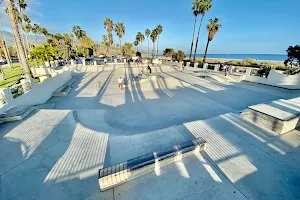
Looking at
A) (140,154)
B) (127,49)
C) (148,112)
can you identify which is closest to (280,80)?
(148,112)

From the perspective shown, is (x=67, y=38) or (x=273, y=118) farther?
(x=67, y=38)

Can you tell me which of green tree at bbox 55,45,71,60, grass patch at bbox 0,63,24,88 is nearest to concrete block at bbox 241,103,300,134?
grass patch at bbox 0,63,24,88

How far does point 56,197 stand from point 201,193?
9.81 feet

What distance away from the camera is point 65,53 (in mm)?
28469

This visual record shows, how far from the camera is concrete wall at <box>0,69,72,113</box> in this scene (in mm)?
5961

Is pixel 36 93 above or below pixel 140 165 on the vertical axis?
above

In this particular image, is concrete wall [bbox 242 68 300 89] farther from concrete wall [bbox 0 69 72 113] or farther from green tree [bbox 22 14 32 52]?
green tree [bbox 22 14 32 52]

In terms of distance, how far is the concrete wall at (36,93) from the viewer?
235 inches

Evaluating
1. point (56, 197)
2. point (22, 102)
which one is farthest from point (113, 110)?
point (56, 197)

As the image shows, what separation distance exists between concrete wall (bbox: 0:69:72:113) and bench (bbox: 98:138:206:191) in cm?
635

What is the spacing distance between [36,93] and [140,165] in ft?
29.1

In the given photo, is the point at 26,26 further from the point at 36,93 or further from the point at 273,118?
the point at 273,118

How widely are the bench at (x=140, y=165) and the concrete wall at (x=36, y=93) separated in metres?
6.35

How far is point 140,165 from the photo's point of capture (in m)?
3.06
